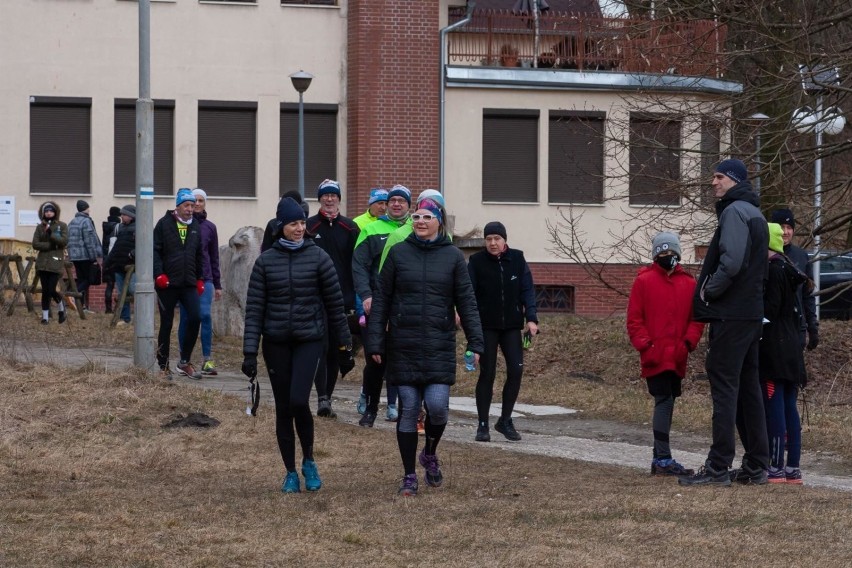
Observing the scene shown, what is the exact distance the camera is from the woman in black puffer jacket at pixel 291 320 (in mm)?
A: 9016

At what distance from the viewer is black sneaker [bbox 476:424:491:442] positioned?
1206 cm

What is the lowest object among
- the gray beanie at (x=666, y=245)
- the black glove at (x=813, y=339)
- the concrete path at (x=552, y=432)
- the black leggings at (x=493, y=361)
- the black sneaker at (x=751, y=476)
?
the concrete path at (x=552, y=432)

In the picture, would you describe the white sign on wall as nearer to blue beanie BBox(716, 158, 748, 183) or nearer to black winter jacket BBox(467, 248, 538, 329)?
black winter jacket BBox(467, 248, 538, 329)

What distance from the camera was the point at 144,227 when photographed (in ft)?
47.4

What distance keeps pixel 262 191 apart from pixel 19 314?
24.3 ft

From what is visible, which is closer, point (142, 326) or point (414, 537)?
point (414, 537)

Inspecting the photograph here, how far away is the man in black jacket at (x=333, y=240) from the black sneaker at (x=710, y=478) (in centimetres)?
387

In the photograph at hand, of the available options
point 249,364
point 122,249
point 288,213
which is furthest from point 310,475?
point 122,249

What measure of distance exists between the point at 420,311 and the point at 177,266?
606 cm

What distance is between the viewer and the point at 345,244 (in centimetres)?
1252

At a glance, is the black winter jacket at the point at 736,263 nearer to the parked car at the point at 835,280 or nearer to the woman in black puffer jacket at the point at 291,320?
the woman in black puffer jacket at the point at 291,320

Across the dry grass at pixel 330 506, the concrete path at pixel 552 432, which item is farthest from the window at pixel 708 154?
the dry grass at pixel 330 506

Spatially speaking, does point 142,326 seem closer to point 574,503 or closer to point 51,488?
point 51,488

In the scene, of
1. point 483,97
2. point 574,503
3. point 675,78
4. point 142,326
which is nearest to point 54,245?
point 142,326
